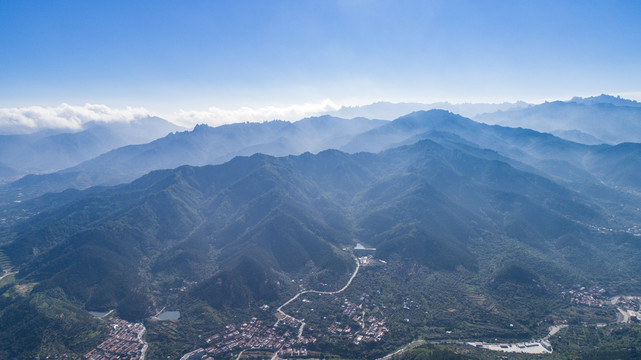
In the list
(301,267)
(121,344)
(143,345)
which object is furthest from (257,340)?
(301,267)

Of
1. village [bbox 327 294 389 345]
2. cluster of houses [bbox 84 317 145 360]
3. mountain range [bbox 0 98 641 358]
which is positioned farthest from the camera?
mountain range [bbox 0 98 641 358]

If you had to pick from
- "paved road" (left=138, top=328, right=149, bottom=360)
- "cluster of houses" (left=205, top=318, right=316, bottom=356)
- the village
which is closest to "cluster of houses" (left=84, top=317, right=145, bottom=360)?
"paved road" (left=138, top=328, right=149, bottom=360)

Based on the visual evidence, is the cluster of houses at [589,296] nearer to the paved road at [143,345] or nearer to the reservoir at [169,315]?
the reservoir at [169,315]

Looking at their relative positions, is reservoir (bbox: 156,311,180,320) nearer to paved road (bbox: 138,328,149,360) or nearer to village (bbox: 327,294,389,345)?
paved road (bbox: 138,328,149,360)

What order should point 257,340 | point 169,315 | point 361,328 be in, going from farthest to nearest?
point 169,315, point 361,328, point 257,340

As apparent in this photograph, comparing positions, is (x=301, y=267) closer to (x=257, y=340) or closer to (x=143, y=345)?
(x=257, y=340)

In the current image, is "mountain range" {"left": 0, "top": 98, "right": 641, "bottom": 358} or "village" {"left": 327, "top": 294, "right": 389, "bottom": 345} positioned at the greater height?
"mountain range" {"left": 0, "top": 98, "right": 641, "bottom": 358}

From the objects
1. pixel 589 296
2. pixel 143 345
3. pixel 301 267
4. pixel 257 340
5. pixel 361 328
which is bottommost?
pixel 257 340

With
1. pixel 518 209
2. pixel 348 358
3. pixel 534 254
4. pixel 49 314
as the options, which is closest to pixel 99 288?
pixel 49 314
